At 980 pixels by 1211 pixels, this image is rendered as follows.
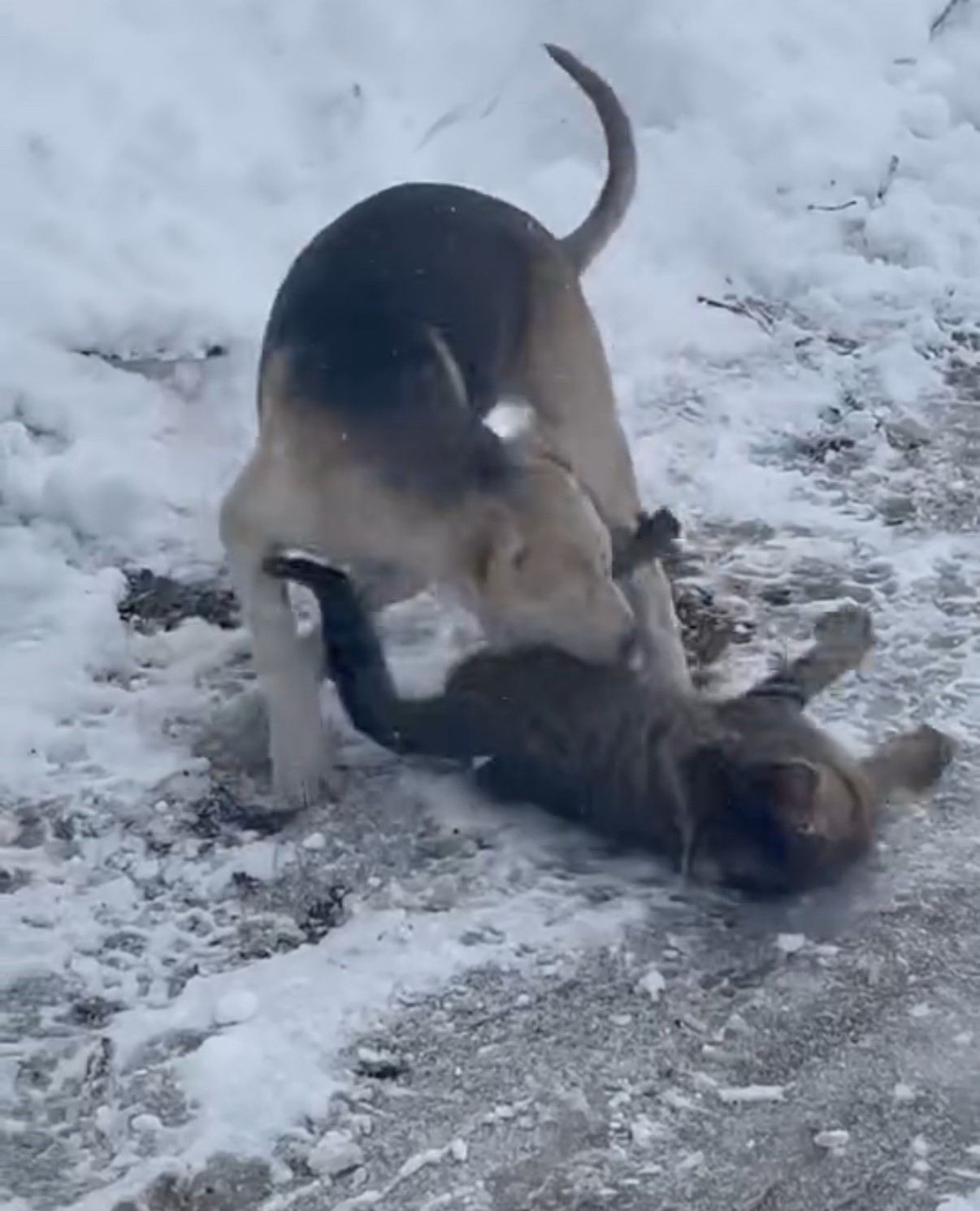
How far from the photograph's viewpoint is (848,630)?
583cm

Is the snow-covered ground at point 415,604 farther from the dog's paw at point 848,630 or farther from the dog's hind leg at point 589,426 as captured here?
the dog's hind leg at point 589,426

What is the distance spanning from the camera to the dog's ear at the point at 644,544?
5477 mm

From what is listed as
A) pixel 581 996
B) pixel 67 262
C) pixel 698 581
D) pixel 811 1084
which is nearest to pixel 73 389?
pixel 67 262

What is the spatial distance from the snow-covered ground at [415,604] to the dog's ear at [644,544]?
48 cm

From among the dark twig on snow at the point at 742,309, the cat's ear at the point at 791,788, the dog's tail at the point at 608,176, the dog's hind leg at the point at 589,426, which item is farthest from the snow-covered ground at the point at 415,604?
the dog's tail at the point at 608,176

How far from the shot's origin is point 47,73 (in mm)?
7906

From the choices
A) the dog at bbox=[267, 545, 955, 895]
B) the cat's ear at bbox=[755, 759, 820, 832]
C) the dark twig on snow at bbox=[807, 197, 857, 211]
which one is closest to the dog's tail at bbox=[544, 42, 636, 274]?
the dog at bbox=[267, 545, 955, 895]

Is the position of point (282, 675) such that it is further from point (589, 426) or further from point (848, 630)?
point (848, 630)

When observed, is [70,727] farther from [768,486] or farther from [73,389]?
[768,486]

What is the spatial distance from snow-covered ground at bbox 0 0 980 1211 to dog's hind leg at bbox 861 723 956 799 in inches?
3.4

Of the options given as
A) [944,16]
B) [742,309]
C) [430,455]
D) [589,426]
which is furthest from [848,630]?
[944,16]

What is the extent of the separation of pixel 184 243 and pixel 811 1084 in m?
3.73

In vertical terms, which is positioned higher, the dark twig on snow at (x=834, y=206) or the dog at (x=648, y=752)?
the dark twig on snow at (x=834, y=206)

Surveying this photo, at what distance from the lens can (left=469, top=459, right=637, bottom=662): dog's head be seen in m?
5.07
